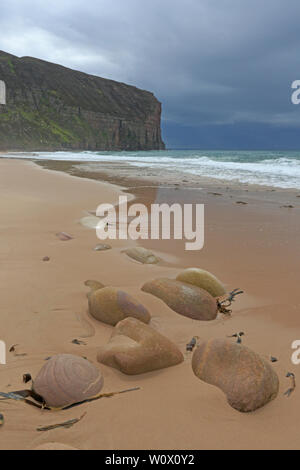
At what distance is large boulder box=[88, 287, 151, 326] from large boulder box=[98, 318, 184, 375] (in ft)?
1.04

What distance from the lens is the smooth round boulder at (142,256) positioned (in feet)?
12.1

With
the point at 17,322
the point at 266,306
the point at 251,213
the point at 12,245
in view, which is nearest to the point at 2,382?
the point at 17,322

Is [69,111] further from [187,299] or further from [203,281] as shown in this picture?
[187,299]

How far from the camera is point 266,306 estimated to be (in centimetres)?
272

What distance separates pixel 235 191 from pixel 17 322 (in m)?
9.50

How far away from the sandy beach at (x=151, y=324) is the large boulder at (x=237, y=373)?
46mm

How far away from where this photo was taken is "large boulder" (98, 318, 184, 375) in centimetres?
171

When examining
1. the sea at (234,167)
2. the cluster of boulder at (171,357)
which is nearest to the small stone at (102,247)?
the cluster of boulder at (171,357)

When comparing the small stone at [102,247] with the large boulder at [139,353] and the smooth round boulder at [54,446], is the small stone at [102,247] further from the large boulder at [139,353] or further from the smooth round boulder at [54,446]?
the smooth round boulder at [54,446]

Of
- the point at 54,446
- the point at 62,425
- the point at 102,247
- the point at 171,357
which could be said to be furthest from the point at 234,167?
the point at 54,446

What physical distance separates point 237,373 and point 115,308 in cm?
97

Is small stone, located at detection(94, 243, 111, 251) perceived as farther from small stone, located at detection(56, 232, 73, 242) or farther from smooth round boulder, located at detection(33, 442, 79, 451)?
smooth round boulder, located at detection(33, 442, 79, 451)

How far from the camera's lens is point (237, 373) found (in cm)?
160

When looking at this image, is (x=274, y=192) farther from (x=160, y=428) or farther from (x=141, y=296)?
(x=160, y=428)
